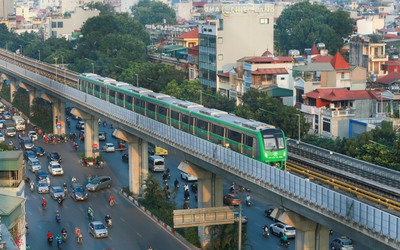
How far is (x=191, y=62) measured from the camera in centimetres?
12069

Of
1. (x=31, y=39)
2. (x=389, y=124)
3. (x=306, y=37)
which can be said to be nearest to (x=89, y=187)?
(x=389, y=124)

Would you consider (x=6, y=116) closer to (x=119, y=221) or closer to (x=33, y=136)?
(x=33, y=136)

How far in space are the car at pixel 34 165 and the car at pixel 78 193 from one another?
946cm

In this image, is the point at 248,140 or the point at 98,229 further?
the point at 98,229

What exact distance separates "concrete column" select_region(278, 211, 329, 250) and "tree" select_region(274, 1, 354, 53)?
108 meters

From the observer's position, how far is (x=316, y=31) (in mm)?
161750

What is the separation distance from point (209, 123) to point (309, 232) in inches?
625

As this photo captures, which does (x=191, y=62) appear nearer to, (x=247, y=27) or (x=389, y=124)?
(x=247, y=27)

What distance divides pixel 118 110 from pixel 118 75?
51.5m

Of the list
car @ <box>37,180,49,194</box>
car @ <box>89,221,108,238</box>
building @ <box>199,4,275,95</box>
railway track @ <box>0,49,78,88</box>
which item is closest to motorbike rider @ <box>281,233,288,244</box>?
car @ <box>89,221,108,238</box>

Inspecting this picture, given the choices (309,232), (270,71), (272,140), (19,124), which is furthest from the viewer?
(19,124)

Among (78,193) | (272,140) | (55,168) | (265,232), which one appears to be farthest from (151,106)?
(272,140)

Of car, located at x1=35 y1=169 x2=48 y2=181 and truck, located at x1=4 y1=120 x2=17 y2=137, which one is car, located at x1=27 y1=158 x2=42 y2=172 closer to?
car, located at x1=35 y1=169 x2=48 y2=181

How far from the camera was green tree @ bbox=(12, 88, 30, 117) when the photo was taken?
394 ft
